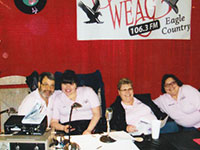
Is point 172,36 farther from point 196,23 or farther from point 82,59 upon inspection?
point 82,59

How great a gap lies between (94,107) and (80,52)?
2.99ft

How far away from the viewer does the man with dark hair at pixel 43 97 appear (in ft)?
6.63

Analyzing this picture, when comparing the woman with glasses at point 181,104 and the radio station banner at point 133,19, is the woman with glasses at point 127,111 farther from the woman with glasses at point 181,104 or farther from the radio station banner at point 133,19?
the radio station banner at point 133,19

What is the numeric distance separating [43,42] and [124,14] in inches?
44.8

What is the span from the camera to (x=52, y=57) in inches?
117

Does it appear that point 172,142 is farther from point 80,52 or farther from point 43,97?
point 80,52

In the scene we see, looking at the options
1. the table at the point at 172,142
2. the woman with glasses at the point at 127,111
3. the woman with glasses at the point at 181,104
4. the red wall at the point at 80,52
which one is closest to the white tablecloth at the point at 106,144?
the table at the point at 172,142

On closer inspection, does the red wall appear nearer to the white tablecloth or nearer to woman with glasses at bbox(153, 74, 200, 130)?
woman with glasses at bbox(153, 74, 200, 130)

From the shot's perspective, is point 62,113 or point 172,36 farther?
point 172,36

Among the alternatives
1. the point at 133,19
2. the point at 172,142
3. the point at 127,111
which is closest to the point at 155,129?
the point at 172,142

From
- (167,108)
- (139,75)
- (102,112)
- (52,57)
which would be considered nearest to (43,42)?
(52,57)

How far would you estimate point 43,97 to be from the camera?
7.39 feet

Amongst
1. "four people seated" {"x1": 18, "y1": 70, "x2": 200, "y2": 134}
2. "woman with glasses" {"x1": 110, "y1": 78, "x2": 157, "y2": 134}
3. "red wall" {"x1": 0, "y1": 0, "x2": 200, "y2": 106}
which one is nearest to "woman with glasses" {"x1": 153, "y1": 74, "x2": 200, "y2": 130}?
"four people seated" {"x1": 18, "y1": 70, "x2": 200, "y2": 134}

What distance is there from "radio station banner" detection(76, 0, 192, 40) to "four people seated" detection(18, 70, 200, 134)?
0.84m
